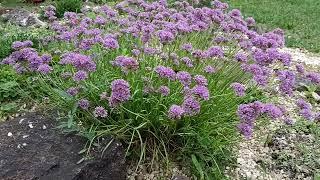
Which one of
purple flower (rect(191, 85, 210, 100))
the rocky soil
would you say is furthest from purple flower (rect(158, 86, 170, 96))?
the rocky soil

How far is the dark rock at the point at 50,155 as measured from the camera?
354 cm

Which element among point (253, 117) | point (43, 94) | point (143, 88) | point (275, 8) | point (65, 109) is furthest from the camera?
point (275, 8)

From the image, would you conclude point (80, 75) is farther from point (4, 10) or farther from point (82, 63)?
point (4, 10)

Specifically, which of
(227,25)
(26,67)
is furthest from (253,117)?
(26,67)

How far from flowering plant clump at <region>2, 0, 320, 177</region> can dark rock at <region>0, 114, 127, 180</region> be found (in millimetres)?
188

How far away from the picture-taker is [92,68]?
138 inches

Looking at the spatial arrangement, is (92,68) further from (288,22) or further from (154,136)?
(288,22)

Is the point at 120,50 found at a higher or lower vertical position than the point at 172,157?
higher

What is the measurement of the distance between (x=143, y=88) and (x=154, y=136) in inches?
18.9

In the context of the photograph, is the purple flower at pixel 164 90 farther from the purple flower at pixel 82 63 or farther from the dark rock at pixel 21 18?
the dark rock at pixel 21 18

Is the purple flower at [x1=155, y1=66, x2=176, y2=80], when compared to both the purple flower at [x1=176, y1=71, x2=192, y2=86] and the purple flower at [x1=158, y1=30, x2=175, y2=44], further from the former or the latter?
the purple flower at [x1=158, y1=30, x2=175, y2=44]

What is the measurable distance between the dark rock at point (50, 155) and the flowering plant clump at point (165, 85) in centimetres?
19

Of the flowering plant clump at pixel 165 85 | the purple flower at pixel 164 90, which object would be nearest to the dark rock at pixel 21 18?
the flowering plant clump at pixel 165 85

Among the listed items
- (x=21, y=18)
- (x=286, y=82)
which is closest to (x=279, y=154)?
(x=286, y=82)
